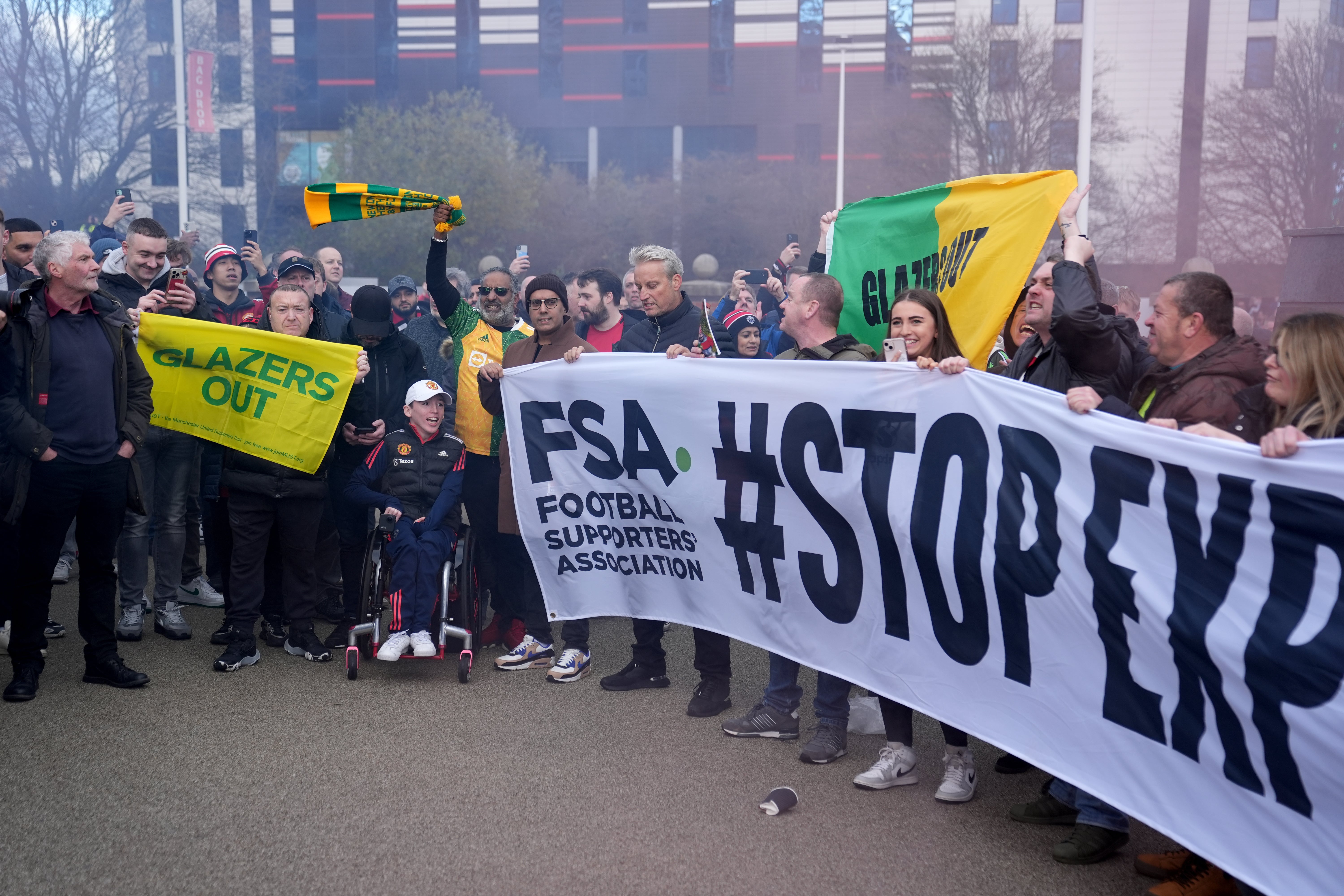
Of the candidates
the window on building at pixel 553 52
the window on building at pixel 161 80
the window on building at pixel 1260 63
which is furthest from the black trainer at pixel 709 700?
the window on building at pixel 553 52

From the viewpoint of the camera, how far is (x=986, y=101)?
3500cm

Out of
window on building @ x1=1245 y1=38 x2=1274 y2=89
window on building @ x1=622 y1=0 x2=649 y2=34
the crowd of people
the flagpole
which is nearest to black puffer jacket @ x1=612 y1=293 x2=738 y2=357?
the crowd of people

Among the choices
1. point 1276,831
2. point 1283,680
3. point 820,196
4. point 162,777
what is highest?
point 820,196

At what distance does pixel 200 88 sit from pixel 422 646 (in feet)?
94.0

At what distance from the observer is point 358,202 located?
6.50 m

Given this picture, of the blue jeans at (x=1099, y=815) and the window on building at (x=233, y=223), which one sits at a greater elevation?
the window on building at (x=233, y=223)

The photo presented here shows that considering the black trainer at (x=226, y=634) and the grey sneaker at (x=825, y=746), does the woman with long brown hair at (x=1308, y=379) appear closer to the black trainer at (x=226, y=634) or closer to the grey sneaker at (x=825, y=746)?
the grey sneaker at (x=825, y=746)

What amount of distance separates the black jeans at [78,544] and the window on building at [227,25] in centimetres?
4768

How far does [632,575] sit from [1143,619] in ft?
9.07

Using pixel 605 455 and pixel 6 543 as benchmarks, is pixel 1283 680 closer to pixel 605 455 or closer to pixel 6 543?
pixel 605 455

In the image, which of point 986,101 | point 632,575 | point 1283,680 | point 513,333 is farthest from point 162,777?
point 986,101

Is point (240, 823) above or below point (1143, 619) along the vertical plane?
below

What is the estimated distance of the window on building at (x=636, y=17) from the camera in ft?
201

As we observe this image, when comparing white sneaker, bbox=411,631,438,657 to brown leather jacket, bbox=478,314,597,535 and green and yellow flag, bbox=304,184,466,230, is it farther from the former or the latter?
green and yellow flag, bbox=304,184,466,230
